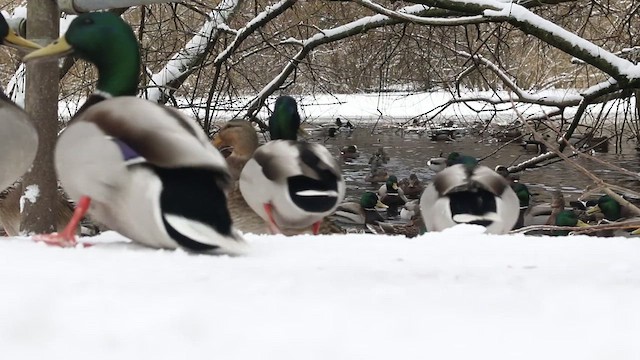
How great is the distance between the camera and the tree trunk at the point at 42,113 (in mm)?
4625

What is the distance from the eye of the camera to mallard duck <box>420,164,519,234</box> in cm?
617

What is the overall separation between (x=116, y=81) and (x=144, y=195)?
2.68 feet

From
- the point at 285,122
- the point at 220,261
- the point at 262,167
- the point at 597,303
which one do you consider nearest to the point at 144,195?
the point at 220,261

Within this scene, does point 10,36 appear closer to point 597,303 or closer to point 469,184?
point 597,303

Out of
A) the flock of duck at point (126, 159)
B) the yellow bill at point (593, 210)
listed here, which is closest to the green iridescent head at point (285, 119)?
the flock of duck at point (126, 159)

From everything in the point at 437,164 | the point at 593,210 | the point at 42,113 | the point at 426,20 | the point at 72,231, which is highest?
the point at 426,20

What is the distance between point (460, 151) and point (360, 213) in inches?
381

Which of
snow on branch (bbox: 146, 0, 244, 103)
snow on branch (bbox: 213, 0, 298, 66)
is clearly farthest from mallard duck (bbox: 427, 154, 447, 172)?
snow on branch (bbox: 146, 0, 244, 103)

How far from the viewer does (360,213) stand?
13945mm

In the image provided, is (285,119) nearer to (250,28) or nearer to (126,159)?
(250,28)

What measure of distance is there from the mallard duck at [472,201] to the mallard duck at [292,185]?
41.9 inches

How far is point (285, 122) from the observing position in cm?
724

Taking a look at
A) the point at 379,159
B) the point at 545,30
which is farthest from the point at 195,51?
the point at 379,159

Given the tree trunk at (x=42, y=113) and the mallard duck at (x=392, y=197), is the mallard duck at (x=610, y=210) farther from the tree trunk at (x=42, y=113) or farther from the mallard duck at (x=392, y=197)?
the tree trunk at (x=42, y=113)
